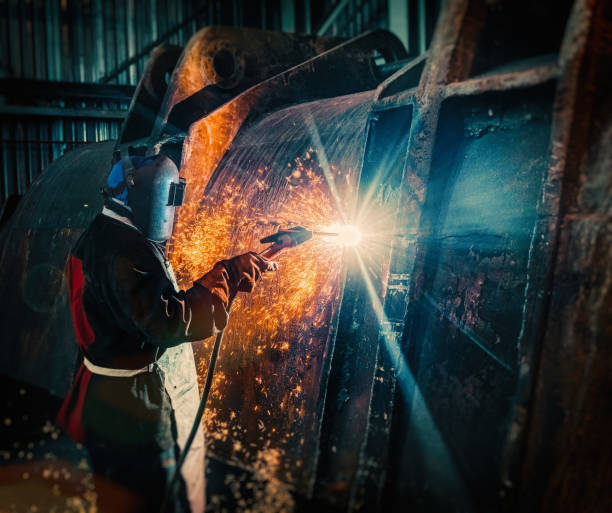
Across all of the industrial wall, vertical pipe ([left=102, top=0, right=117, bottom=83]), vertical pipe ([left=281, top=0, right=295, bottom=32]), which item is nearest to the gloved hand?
the industrial wall

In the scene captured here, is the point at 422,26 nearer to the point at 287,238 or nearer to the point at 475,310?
the point at 287,238

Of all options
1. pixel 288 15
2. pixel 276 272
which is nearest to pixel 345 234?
pixel 276 272

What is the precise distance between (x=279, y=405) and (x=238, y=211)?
106cm

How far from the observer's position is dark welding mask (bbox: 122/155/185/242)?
213 centimetres

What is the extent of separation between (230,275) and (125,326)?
1.45 feet

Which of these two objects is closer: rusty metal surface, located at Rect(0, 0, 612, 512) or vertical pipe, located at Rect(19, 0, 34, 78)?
rusty metal surface, located at Rect(0, 0, 612, 512)

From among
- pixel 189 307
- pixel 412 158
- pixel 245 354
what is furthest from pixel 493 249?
pixel 245 354

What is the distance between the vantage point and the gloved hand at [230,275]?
2053mm

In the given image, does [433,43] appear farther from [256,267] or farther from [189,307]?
[189,307]

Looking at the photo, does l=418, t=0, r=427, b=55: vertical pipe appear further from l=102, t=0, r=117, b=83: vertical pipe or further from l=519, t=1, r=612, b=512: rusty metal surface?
l=102, t=0, r=117, b=83: vertical pipe

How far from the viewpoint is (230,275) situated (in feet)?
6.84

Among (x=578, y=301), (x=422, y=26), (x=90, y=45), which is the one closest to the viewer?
(x=578, y=301)

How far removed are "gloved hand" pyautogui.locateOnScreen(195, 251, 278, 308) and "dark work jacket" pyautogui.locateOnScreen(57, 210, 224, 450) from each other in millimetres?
37

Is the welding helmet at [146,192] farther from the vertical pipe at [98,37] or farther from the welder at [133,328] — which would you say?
the vertical pipe at [98,37]
